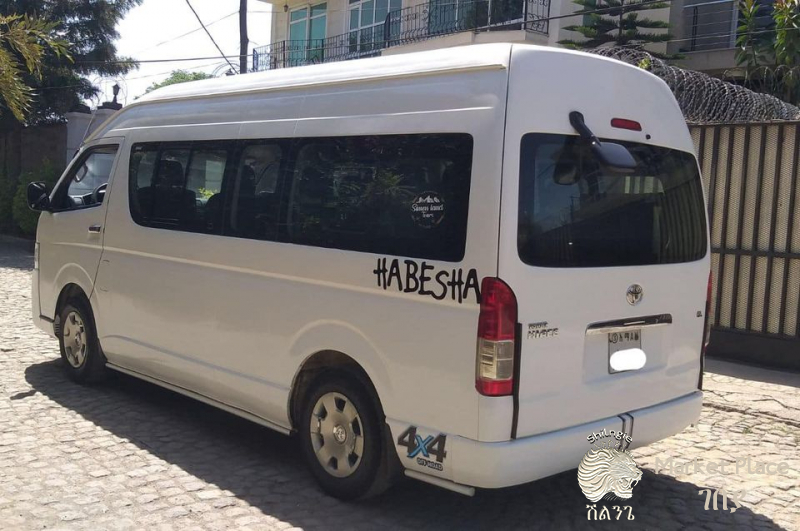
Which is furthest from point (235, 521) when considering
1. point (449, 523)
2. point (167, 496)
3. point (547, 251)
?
point (547, 251)

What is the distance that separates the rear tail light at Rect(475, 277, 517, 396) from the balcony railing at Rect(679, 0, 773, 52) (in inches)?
585

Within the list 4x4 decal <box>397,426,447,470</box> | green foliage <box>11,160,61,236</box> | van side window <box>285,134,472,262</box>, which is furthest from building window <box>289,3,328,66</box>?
4x4 decal <box>397,426,447,470</box>

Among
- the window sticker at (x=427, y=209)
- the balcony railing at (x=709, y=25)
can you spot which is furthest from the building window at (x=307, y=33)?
the window sticker at (x=427, y=209)

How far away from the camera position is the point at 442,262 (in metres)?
3.91

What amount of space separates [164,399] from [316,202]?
2.82 metres

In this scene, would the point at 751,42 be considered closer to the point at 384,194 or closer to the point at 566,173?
the point at 566,173

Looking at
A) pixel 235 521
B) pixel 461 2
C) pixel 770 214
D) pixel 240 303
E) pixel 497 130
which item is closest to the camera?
pixel 497 130

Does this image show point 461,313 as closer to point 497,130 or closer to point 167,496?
point 497,130

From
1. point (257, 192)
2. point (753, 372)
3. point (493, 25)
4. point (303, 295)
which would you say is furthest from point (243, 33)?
point (303, 295)

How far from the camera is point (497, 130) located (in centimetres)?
375

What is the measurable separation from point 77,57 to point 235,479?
1999 centimetres

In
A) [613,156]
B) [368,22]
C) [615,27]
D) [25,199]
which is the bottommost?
[25,199]

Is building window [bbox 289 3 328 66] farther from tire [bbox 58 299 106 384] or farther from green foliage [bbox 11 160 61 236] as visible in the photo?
tire [bbox 58 299 106 384]

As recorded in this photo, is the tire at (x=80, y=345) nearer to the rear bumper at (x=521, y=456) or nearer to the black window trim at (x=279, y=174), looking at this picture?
the black window trim at (x=279, y=174)
